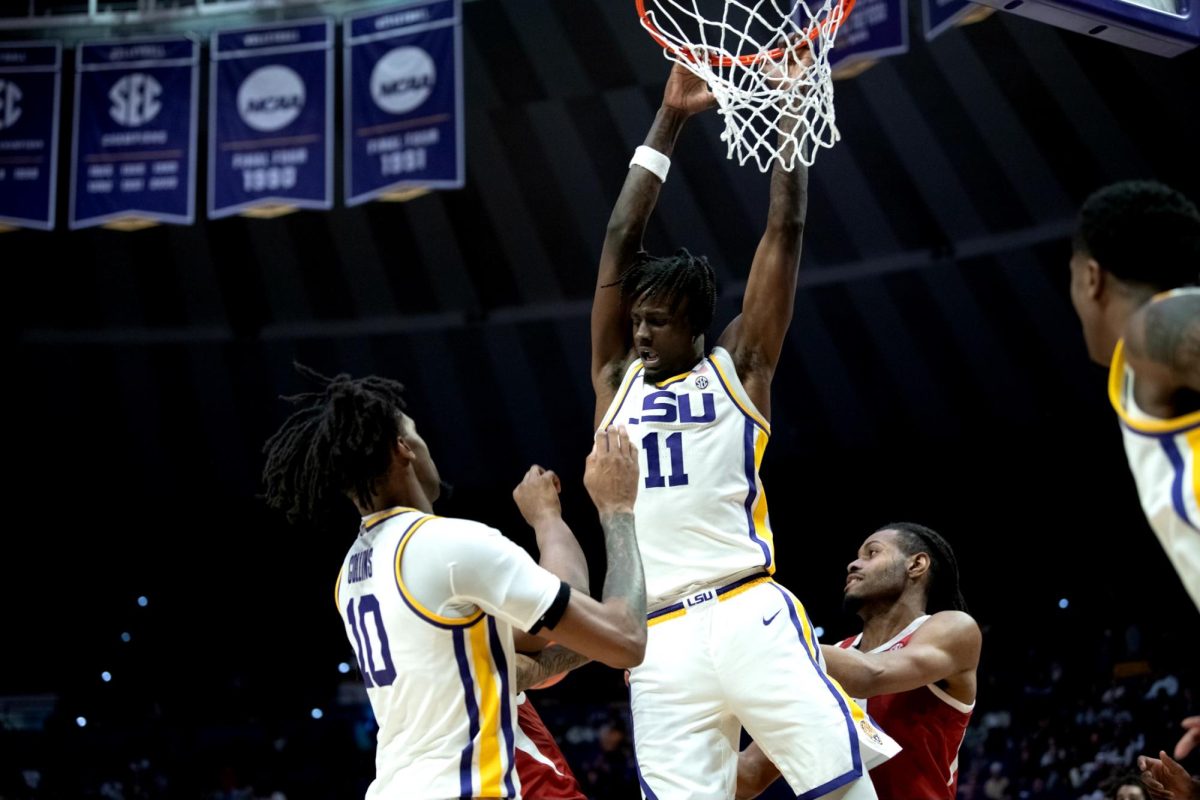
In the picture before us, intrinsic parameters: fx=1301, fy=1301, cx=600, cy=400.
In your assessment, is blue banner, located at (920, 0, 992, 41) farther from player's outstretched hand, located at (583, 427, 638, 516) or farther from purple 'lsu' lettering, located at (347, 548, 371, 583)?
purple 'lsu' lettering, located at (347, 548, 371, 583)

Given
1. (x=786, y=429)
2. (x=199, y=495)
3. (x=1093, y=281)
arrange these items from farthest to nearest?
(x=199, y=495) → (x=786, y=429) → (x=1093, y=281)

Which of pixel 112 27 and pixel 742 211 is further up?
pixel 112 27

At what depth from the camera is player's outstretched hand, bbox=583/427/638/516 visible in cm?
330

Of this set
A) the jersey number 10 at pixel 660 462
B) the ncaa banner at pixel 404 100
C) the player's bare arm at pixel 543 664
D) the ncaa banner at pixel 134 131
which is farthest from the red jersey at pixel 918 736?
the ncaa banner at pixel 134 131

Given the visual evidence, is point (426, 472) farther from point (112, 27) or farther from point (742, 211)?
point (742, 211)

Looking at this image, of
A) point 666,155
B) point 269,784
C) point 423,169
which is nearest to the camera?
point 666,155

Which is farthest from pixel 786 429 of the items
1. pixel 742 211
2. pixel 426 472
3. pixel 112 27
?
pixel 426 472

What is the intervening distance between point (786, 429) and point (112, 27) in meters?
9.90

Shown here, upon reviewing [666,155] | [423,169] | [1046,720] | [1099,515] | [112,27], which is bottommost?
[1046,720]

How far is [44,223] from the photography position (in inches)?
426

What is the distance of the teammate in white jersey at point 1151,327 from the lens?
101 inches

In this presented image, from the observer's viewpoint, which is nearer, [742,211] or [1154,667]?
[1154,667]

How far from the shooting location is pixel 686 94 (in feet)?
15.6

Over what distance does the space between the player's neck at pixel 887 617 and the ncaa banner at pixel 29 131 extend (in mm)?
8437
